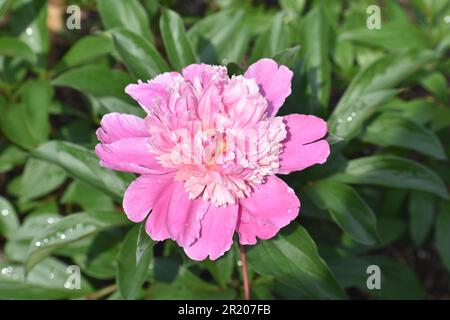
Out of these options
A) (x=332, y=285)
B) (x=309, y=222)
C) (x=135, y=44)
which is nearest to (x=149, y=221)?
(x=332, y=285)

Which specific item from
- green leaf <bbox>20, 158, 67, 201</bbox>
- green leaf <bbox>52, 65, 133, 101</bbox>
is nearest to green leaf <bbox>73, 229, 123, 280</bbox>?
green leaf <bbox>20, 158, 67, 201</bbox>

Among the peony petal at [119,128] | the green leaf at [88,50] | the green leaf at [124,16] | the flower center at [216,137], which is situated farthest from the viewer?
the green leaf at [88,50]

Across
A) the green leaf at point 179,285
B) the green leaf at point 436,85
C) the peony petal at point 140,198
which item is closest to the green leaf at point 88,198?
the green leaf at point 179,285

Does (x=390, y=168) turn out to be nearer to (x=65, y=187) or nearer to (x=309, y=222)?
(x=309, y=222)

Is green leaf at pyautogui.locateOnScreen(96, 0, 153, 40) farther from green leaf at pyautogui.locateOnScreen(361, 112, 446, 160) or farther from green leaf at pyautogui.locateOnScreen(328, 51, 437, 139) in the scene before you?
green leaf at pyautogui.locateOnScreen(361, 112, 446, 160)

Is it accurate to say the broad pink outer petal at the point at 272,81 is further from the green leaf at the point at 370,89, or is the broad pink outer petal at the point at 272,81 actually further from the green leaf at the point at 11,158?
the green leaf at the point at 11,158

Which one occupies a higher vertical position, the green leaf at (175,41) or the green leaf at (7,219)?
the green leaf at (175,41)
